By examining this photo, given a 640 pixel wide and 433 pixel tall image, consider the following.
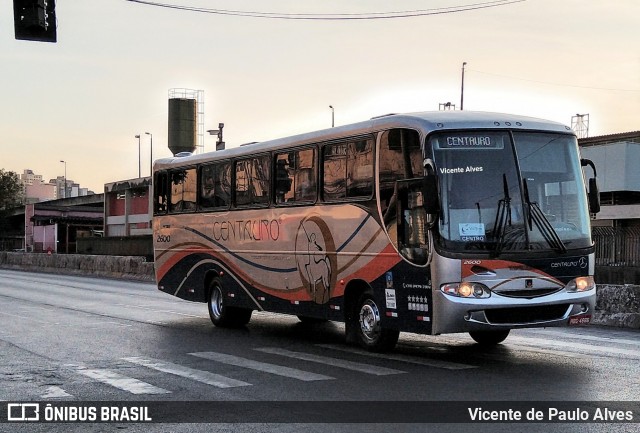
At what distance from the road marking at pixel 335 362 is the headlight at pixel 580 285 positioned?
8.68 ft

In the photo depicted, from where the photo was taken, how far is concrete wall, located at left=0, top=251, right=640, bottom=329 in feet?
57.4

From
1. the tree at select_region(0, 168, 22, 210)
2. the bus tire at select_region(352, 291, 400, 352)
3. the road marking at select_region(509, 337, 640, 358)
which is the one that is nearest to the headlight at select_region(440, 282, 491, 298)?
the bus tire at select_region(352, 291, 400, 352)

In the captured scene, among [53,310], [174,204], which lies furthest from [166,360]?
[53,310]

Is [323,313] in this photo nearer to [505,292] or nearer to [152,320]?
[505,292]

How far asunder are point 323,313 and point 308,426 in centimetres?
635

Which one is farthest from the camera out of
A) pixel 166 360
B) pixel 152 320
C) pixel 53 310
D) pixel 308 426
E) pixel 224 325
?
pixel 53 310

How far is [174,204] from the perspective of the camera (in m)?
19.2

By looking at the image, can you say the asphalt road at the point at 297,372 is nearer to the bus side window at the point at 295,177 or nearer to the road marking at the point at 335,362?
the road marking at the point at 335,362

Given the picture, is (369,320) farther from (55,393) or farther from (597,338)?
(55,393)

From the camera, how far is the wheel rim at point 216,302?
17.4m

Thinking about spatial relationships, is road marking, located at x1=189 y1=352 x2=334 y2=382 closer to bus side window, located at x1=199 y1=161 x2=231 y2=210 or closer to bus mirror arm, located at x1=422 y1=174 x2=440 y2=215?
bus mirror arm, located at x1=422 y1=174 x2=440 y2=215

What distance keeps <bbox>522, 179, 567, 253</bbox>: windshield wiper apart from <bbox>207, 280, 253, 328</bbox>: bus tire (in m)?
7.51

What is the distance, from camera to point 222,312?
17.2 metres

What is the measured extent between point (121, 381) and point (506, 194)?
5410 millimetres
